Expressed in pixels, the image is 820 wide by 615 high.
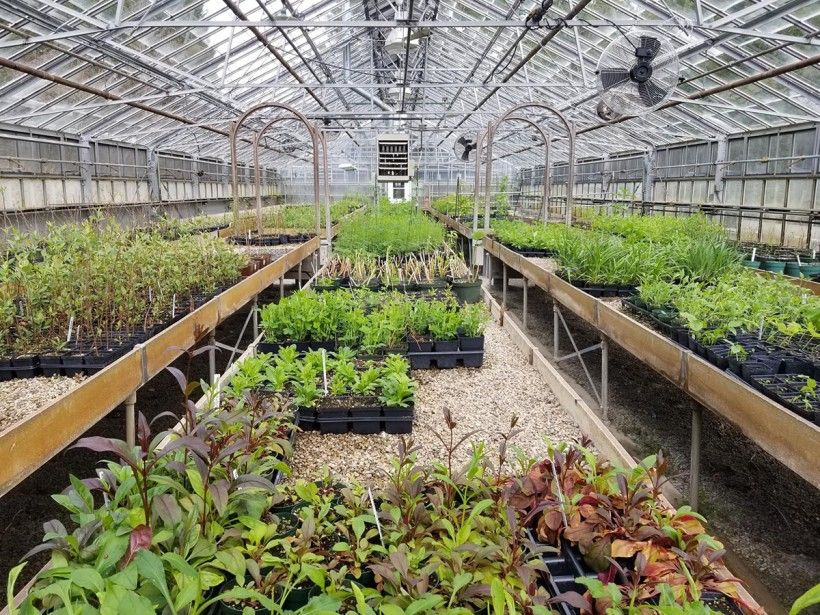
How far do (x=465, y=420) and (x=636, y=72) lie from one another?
156 inches

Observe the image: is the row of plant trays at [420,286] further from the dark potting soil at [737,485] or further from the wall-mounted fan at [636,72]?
the wall-mounted fan at [636,72]

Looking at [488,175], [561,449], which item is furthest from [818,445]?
[488,175]

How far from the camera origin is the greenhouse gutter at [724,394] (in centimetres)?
214

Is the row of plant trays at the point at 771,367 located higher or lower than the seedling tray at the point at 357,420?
higher

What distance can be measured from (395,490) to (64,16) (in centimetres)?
814

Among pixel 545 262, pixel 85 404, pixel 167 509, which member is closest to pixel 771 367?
pixel 167 509

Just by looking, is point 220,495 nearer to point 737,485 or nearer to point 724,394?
point 724,394

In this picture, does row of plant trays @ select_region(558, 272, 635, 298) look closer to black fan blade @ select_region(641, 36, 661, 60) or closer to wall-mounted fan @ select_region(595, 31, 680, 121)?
wall-mounted fan @ select_region(595, 31, 680, 121)

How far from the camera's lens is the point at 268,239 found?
8.32 meters

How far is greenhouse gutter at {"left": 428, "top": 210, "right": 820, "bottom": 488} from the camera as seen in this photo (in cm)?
214

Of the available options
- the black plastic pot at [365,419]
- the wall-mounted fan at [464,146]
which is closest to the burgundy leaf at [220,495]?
the black plastic pot at [365,419]

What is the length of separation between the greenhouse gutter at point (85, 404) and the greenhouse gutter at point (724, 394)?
2056 millimetres

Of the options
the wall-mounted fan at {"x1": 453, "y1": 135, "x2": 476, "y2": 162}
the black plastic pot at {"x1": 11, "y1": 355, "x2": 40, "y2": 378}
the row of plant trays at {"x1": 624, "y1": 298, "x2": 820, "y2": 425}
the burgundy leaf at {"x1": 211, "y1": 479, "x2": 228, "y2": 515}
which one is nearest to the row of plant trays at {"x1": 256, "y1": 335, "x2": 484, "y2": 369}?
the row of plant trays at {"x1": 624, "y1": 298, "x2": 820, "y2": 425}

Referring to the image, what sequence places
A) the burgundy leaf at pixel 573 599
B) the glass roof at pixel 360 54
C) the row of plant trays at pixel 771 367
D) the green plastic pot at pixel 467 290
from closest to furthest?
the burgundy leaf at pixel 573 599, the row of plant trays at pixel 771 367, the green plastic pot at pixel 467 290, the glass roof at pixel 360 54
